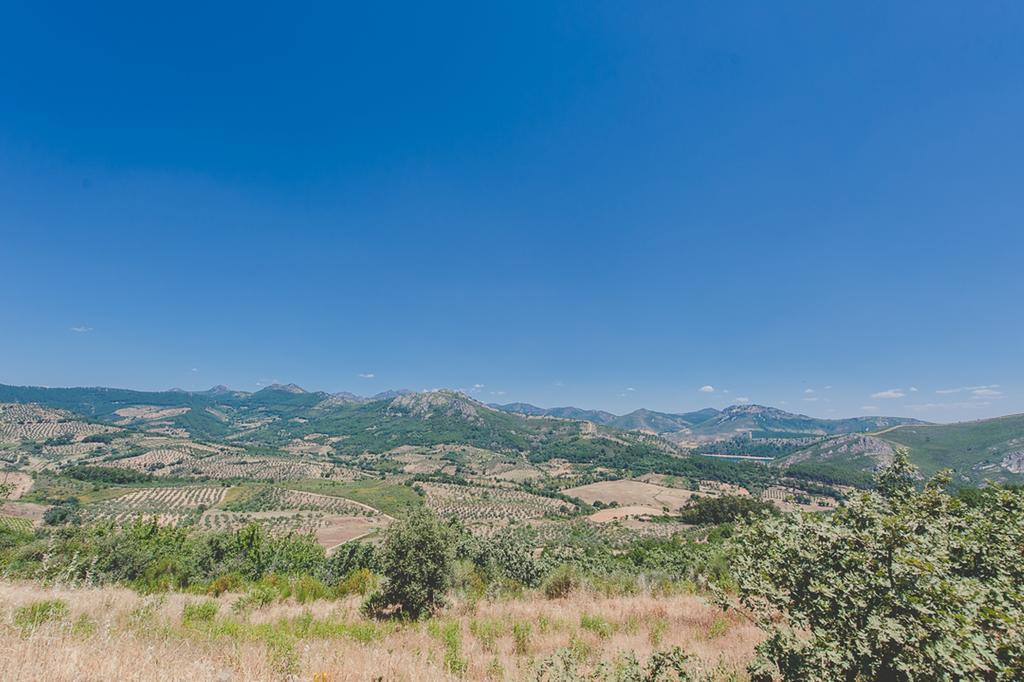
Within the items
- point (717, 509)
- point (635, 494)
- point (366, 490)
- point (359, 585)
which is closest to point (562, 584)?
point (359, 585)

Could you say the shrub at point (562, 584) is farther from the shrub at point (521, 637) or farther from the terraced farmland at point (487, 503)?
the terraced farmland at point (487, 503)

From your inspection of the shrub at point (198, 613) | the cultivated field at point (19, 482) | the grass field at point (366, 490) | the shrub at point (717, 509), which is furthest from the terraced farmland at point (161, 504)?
the shrub at point (717, 509)

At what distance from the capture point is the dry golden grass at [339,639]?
5.39 m

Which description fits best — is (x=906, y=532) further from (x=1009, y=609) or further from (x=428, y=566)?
(x=428, y=566)

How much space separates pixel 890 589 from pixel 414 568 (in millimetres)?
13446

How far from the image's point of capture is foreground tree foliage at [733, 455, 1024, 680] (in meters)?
4.16

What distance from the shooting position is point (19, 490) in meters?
127

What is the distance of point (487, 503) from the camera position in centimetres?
14862

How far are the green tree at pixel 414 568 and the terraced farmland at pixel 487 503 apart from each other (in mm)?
101142

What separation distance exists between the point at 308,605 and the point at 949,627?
646 inches

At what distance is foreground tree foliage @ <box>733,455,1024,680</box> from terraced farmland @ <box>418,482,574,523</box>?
113 meters

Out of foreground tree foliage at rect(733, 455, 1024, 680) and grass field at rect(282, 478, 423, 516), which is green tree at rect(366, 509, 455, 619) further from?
grass field at rect(282, 478, 423, 516)

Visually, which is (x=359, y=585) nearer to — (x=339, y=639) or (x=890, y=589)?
(x=339, y=639)

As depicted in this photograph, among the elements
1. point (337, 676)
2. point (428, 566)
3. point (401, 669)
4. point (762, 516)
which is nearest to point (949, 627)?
point (762, 516)
